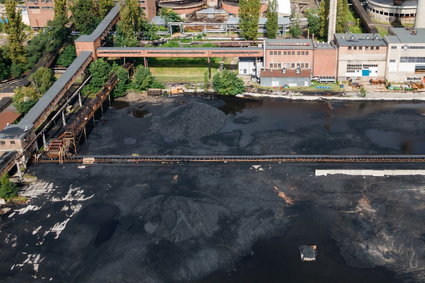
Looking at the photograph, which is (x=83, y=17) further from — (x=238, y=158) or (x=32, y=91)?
(x=238, y=158)

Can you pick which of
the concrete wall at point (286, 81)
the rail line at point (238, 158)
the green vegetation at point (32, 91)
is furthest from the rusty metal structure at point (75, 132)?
the concrete wall at point (286, 81)

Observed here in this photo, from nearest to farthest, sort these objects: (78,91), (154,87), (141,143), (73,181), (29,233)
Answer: (29,233), (73,181), (141,143), (78,91), (154,87)

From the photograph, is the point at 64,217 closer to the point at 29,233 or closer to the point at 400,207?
the point at 29,233

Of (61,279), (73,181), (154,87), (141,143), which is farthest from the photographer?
(154,87)

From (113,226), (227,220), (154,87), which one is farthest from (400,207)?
(154,87)

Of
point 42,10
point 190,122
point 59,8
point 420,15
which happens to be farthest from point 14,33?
point 420,15

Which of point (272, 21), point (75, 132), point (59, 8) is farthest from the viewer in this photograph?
point (59, 8)

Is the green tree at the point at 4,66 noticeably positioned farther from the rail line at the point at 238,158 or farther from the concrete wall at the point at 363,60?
the concrete wall at the point at 363,60
